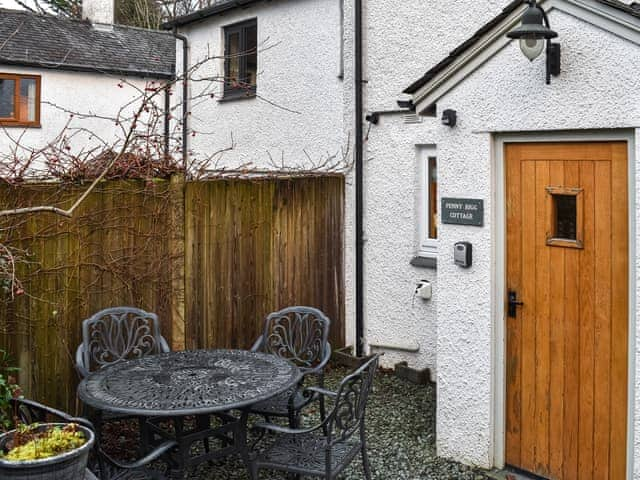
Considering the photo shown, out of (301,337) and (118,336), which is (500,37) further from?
(118,336)

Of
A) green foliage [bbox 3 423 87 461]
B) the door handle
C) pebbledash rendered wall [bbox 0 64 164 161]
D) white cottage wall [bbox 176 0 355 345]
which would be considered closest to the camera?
green foliage [bbox 3 423 87 461]

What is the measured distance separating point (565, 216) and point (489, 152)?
722 mm

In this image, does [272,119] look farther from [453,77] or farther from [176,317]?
[453,77]

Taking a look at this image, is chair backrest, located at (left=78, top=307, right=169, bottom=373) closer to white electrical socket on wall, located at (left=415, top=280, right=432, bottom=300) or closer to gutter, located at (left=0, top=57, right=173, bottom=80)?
white electrical socket on wall, located at (left=415, top=280, right=432, bottom=300)

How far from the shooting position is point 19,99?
16.6m

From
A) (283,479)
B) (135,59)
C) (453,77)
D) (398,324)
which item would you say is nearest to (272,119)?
(398,324)

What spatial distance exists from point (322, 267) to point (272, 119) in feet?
10.1

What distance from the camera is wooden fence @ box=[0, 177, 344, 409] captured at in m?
5.48

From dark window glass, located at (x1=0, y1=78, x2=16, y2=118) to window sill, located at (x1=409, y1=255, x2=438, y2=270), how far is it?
40.5 feet

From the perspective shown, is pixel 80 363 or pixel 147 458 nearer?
pixel 147 458

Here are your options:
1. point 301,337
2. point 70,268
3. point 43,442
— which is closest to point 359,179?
point 301,337

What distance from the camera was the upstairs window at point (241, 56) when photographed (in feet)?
35.8

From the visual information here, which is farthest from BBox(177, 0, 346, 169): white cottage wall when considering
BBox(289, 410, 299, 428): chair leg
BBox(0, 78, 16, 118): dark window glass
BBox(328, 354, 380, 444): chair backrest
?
BBox(0, 78, 16, 118): dark window glass

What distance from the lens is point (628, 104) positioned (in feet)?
14.3
